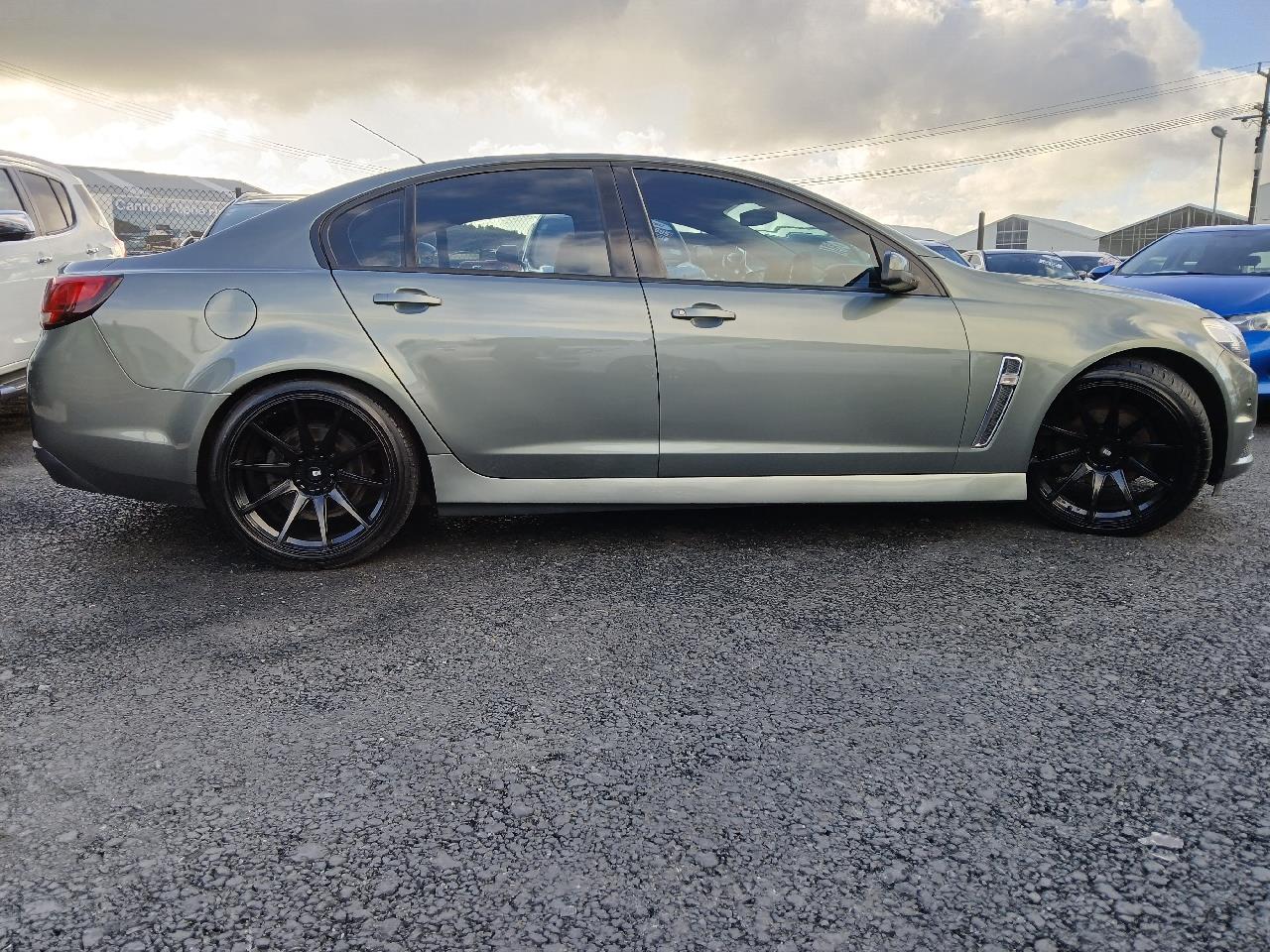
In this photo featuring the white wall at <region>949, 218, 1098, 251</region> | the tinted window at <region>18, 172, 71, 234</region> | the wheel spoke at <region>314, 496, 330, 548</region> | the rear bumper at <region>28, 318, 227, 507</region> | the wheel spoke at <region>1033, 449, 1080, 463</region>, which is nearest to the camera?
the rear bumper at <region>28, 318, 227, 507</region>

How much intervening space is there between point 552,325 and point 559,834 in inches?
81.8

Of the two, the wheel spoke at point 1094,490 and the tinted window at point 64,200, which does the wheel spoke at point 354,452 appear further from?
the tinted window at point 64,200

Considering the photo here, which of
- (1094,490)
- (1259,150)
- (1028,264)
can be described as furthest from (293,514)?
(1259,150)

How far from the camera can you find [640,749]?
236 centimetres

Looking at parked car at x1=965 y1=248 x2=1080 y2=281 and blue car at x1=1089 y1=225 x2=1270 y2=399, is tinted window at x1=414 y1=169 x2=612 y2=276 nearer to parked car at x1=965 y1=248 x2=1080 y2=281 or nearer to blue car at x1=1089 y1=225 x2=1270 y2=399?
blue car at x1=1089 y1=225 x2=1270 y2=399

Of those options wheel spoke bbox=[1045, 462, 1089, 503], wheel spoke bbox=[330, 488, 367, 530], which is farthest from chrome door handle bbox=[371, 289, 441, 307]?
wheel spoke bbox=[1045, 462, 1089, 503]

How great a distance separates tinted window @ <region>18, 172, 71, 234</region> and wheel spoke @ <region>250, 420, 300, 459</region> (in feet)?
14.8

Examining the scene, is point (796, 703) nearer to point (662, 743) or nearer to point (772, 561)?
point (662, 743)

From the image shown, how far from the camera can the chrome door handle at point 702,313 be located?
12.1 feet

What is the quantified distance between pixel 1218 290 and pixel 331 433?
20.8 ft

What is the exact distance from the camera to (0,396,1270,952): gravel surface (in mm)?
1782

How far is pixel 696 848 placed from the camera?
77.0 inches

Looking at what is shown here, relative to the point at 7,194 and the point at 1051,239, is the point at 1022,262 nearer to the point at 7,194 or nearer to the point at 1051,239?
the point at 7,194

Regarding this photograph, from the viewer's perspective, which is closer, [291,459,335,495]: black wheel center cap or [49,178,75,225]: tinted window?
[291,459,335,495]: black wheel center cap
